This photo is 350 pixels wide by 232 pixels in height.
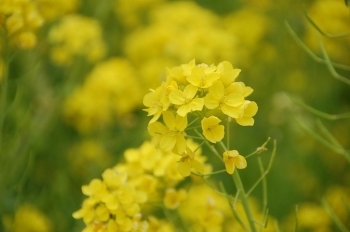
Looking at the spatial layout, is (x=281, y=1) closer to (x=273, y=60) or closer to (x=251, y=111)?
(x=273, y=60)

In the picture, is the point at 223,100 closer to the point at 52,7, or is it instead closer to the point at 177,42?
the point at 52,7

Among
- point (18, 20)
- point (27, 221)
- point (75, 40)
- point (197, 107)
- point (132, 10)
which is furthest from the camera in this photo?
point (132, 10)

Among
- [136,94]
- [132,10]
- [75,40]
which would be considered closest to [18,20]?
[75,40]

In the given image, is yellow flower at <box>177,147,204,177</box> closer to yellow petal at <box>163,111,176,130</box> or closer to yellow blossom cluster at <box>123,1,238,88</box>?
yellow petal at <box>163,111,176,130</box>

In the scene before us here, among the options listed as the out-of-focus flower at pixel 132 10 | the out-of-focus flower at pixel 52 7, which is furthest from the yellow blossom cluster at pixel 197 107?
the out-of-focus flower at pixel 132 10

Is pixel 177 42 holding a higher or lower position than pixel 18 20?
lower

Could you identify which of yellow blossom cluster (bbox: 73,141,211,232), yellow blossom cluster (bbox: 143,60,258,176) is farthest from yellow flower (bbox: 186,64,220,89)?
yellow blossom cluster (bbox: 73,141,211,232)
